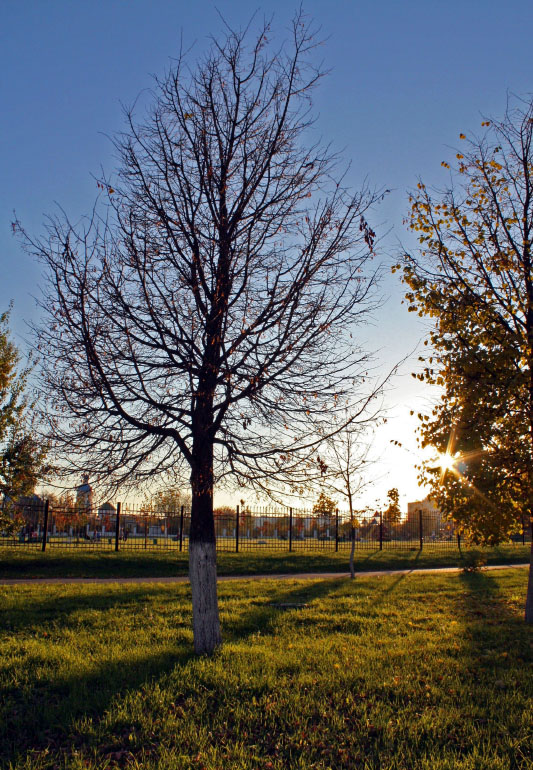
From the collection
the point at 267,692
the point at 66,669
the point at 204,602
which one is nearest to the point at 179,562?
the point at 204,602

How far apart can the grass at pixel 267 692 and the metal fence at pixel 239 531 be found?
12.1m

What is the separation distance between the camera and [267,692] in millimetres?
5293

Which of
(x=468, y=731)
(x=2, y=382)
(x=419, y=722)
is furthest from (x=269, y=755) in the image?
(x=2, y=382)

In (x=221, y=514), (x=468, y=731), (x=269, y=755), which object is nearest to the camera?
(x=269, y=755)

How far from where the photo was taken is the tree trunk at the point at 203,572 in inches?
262

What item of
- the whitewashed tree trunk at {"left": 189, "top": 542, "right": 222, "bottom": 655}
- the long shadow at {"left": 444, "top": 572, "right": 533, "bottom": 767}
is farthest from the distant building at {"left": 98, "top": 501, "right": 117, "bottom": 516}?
the long shadow at {"left": 444, "top": 572, "right": 533, "bottom": 767}

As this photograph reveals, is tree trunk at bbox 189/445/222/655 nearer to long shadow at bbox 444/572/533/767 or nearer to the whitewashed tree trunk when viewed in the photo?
the whitewashed tree trunk

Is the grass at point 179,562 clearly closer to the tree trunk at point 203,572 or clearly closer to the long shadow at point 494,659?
the long shadow at point 494,659

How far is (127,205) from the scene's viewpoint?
7.04 meters

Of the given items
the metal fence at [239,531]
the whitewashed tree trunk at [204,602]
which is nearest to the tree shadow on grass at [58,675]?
the whitewashed tree trunk at [204,602]

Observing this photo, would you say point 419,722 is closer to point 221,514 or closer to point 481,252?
point 481,252

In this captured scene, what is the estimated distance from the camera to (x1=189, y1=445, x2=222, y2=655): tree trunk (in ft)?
21.8

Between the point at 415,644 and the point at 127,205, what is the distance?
7208mm

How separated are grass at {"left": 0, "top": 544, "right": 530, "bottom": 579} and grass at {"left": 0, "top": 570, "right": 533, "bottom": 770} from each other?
23.3ft
